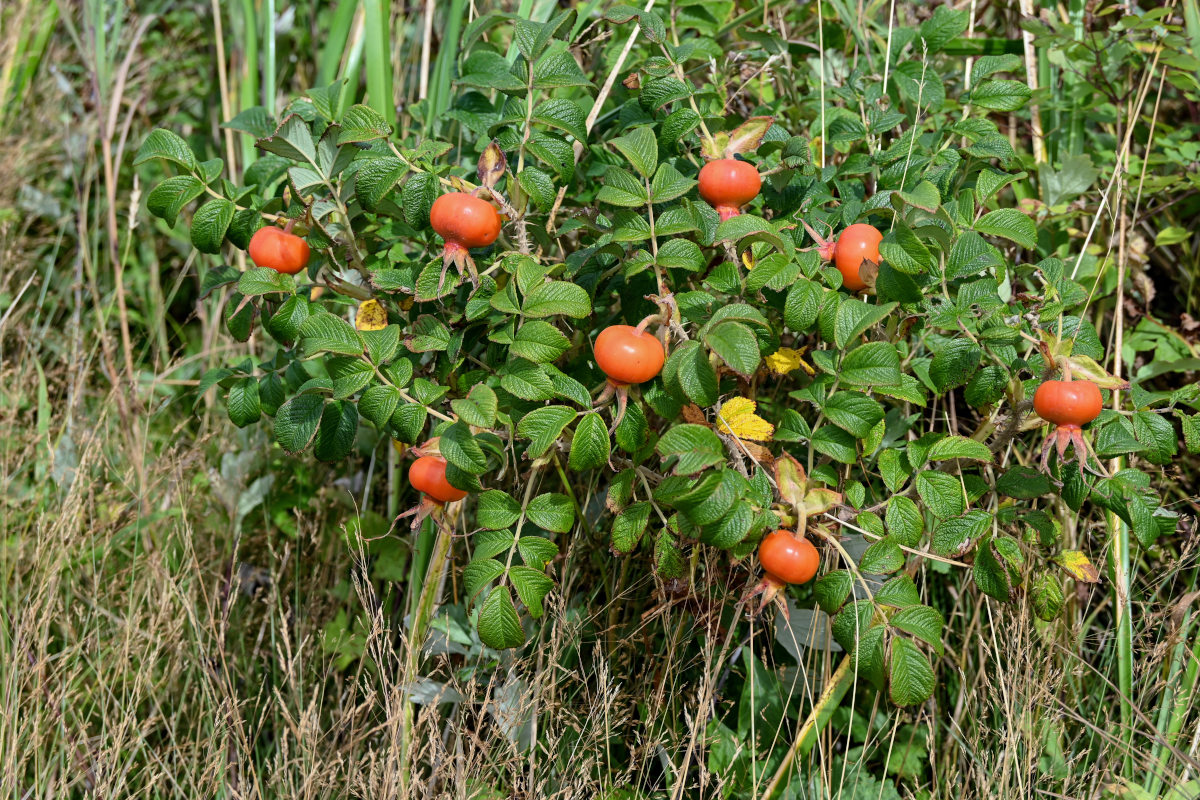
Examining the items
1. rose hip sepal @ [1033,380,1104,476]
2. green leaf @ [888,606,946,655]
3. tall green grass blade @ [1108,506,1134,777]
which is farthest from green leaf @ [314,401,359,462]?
tall green grass blade @ [1108,506,1134,777]

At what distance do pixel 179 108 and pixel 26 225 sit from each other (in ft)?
1.87

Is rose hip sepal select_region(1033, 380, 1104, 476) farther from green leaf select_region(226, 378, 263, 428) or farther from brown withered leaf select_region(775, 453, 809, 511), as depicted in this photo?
green leaf select_region(226, 378, 263, 428)

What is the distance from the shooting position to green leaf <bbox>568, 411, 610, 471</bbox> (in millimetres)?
1056

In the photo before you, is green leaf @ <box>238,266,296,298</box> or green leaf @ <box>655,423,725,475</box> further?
green leaf @ <box>238,266,296,298</box>

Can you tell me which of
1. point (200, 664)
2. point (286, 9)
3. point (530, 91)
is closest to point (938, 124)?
point (530, 91)

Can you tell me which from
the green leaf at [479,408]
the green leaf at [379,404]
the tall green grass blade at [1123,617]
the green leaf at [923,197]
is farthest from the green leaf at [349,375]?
the tall green grass blade at [1123,617]

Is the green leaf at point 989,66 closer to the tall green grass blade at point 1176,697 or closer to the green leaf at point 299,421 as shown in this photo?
the tall green grass blade at point 1176,697

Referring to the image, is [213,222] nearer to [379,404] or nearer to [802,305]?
[379,404]

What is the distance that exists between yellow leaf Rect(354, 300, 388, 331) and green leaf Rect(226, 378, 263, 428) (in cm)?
17

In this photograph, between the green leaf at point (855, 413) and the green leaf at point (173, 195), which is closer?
the green leaf at point (855, 413)

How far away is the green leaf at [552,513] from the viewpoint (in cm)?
113

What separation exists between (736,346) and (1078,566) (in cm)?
60

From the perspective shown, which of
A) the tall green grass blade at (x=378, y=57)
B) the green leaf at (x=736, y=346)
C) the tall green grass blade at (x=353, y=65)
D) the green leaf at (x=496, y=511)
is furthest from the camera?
the tall green grass blade at (x=353, y=65)

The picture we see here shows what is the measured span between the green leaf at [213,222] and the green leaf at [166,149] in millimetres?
74
